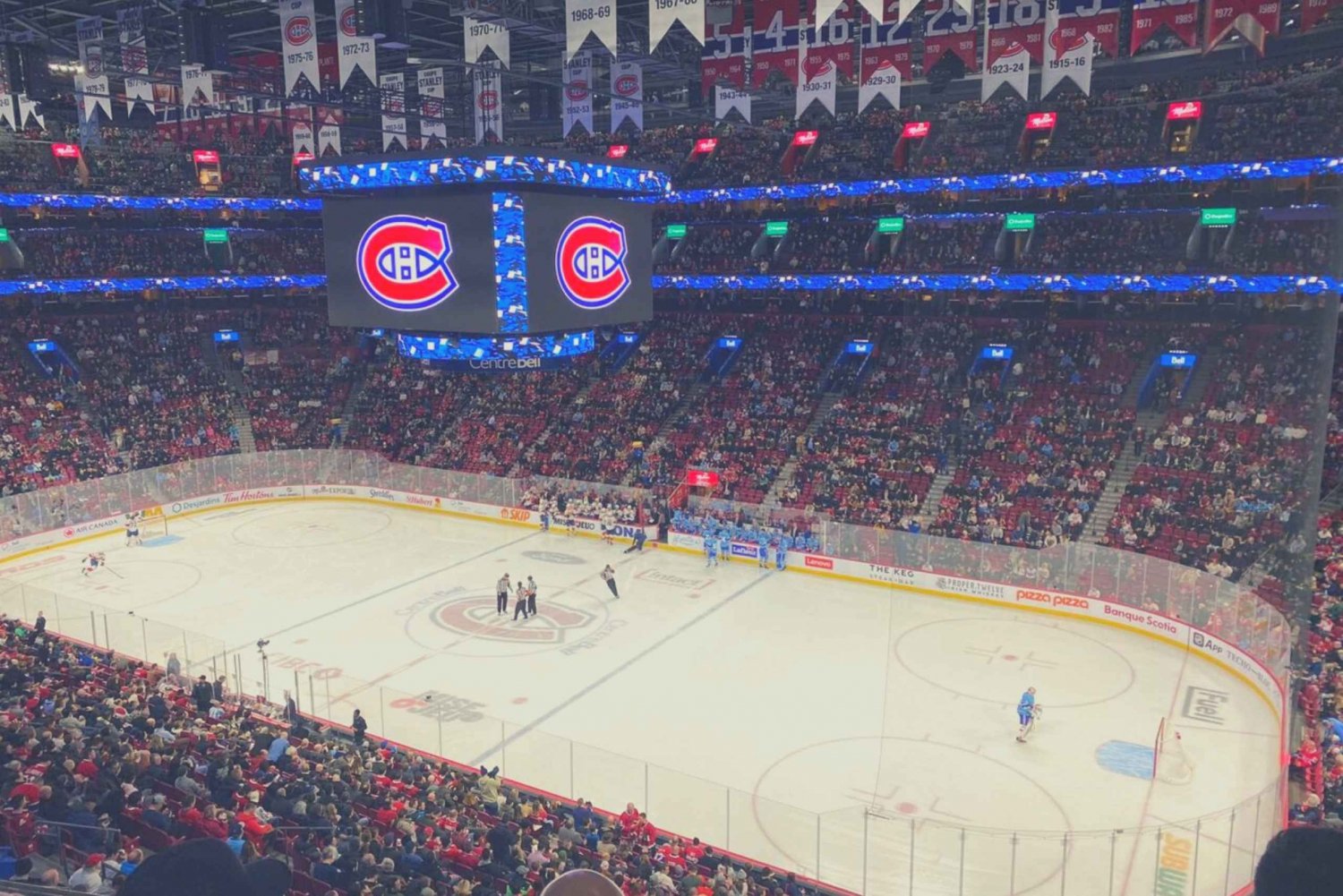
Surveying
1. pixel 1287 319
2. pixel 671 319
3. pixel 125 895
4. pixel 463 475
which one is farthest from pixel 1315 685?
pixel 671 319

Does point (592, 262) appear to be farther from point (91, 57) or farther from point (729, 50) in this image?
point (91, 57)

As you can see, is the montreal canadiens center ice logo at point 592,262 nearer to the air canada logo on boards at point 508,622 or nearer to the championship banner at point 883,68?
the championship banner at point 883,68

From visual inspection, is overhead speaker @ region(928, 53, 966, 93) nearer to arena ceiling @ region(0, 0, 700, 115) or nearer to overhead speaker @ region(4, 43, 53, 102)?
arena ceiling @ region(0, 0, 700, 115)

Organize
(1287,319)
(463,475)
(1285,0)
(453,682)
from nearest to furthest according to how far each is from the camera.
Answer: (1287,319) → (453,682) → (1285,0) → (463,475)

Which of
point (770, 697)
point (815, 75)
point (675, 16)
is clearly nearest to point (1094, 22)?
point (815, 75)

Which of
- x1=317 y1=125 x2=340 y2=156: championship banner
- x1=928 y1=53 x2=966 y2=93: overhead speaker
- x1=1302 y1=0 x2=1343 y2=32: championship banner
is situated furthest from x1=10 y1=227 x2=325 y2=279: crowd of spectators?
x1=1302 y1=0 x2=1343 y2=32: championship banner

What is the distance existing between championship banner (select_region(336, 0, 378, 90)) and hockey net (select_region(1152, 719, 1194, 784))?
58.4 ft

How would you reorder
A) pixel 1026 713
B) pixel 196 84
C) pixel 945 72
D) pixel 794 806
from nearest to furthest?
pixel 794 806 → pixel 1026 713 → pixel 196 84 → pixel 945 72

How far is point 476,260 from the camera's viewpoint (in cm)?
2019

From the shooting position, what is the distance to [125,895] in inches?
93.0

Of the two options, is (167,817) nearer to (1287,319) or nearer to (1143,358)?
(1287,319)

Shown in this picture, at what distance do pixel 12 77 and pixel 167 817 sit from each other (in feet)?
55.6

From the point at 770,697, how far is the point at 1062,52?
44.5ft

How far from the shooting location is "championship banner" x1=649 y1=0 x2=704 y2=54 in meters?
15.5
